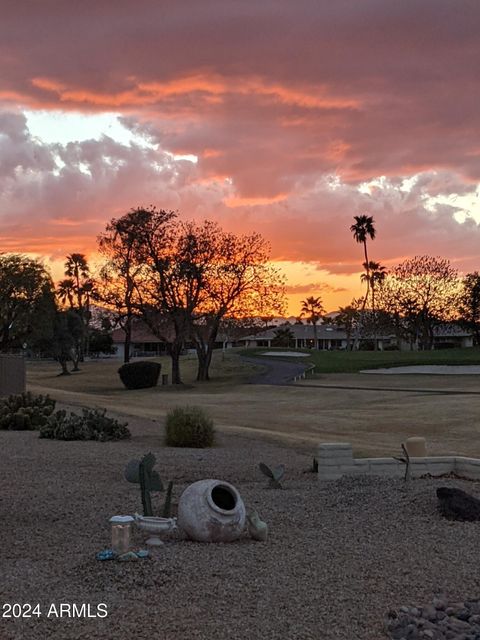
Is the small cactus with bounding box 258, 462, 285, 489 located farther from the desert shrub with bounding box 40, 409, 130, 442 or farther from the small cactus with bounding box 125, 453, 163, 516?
the desert shrub with bounding box 40, 409, 130, 442

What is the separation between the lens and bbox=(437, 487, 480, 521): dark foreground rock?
878cm

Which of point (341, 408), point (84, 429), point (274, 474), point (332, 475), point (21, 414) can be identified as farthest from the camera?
point (341, 408)

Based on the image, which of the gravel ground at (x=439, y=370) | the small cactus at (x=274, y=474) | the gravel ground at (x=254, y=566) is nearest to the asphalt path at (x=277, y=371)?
the gravel ground at (x=439, y=370)

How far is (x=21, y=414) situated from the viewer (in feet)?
62.0

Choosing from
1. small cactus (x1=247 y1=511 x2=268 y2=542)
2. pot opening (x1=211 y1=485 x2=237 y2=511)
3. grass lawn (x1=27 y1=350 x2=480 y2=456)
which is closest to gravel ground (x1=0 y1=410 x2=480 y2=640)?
small cactus (x1=247 y1=511 x2=268 y2=542)

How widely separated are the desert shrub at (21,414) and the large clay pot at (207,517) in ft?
39.3

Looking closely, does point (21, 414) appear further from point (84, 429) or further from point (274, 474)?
point (274, 474)

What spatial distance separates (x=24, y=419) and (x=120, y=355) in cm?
9522

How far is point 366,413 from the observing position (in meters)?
27.5

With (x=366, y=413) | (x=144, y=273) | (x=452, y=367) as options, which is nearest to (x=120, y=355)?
(x=144, y=273)

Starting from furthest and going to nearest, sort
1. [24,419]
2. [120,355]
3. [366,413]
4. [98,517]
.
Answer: [120,355], [366,413], [24,419], [98,517]

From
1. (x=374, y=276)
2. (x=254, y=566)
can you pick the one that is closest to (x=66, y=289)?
(x=374, y=276)

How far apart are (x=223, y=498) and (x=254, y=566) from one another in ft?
4.34

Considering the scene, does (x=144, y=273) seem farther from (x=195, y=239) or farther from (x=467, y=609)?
(x=467, y=609)
